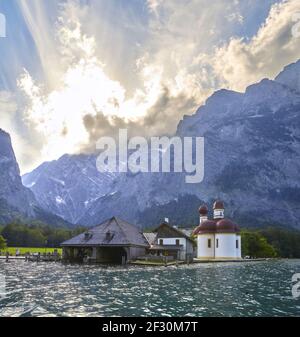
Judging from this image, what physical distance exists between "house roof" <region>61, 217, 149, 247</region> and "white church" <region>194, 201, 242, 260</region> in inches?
792

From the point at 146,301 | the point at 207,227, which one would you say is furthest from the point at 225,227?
the point at 146,301

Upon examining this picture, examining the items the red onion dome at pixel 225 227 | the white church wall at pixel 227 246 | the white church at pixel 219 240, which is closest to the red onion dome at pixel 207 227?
the white church at pixel 219 240

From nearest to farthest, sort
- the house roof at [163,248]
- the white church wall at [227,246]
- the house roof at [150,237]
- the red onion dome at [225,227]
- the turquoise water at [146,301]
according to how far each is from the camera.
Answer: the turquoise water at [146,301] < the house roof at [163,248] < the house roof at [150,237] < the white church wall at [227,246] < the red onion dome at [225,227]

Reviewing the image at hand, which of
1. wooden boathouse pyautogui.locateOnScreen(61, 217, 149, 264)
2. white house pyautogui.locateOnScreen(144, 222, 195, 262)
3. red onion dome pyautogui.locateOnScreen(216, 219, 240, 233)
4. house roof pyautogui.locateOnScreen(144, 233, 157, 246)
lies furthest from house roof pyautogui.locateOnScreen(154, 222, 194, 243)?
red onion dome pyautogui.locateOnScreen(216, 219, 240, 233)

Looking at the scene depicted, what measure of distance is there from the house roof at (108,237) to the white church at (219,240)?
66.0ft

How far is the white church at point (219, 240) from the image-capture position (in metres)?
79.8

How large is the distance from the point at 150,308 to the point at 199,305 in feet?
7.67

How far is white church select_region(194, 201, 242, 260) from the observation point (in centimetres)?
7981

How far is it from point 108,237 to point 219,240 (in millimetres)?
A: 29002

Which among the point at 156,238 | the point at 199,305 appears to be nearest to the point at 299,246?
the point at 156,238

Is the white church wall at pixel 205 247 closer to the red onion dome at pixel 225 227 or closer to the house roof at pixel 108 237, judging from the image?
the red onion dome at pixel 225 227

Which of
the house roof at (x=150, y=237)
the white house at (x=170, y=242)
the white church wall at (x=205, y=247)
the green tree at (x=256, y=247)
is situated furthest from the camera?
the green tree at (x=256, y=247)

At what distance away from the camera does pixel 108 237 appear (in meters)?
59.9

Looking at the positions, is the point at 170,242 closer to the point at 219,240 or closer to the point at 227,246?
the point at 219,240
